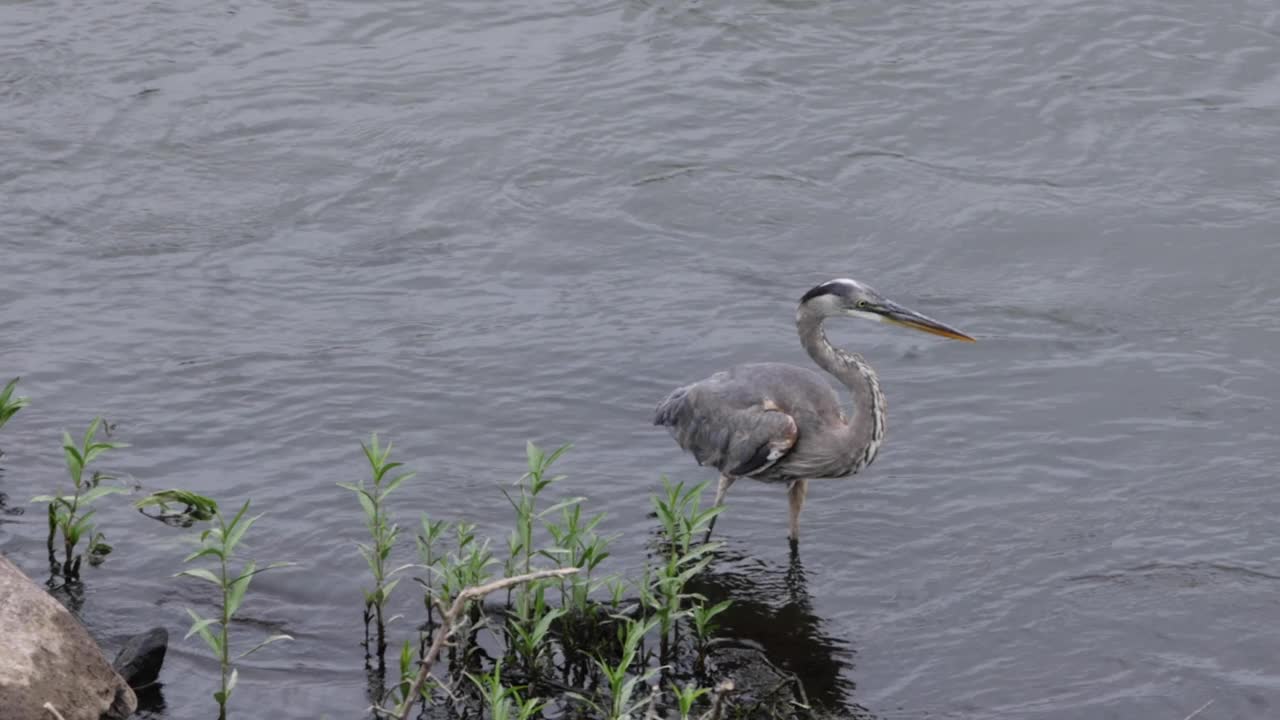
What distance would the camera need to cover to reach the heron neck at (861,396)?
8164 mm

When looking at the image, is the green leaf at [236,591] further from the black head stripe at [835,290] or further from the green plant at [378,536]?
the black head stripe at [835,290]

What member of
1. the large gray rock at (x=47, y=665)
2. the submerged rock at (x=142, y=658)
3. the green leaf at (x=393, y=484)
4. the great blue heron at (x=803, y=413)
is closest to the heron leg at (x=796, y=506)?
the great blue heron at (x=803, y=413)

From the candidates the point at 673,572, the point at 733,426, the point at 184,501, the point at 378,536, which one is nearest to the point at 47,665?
the point at 378,536

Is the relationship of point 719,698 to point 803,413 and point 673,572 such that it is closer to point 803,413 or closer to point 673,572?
point 673,572

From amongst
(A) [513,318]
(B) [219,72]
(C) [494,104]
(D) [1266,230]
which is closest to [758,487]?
(A) [513,318]

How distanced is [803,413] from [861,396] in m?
0.29

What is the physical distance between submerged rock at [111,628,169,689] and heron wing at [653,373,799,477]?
295 cm

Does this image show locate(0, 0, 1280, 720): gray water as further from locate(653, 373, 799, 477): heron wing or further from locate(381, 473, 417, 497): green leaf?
locate(381, 473, 417, 497): green leaf

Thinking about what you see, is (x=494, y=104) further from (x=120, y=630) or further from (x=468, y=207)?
(x=120, y=630)

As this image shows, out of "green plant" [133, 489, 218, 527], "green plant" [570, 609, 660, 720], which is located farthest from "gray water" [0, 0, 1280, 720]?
"green plant" [570, 609, 660, 720]

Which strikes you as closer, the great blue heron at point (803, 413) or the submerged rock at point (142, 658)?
the submerged rock at point (142, 658)

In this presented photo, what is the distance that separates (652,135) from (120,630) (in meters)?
7.23

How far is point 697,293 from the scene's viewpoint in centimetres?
1096

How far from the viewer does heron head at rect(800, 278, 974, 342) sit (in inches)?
324
